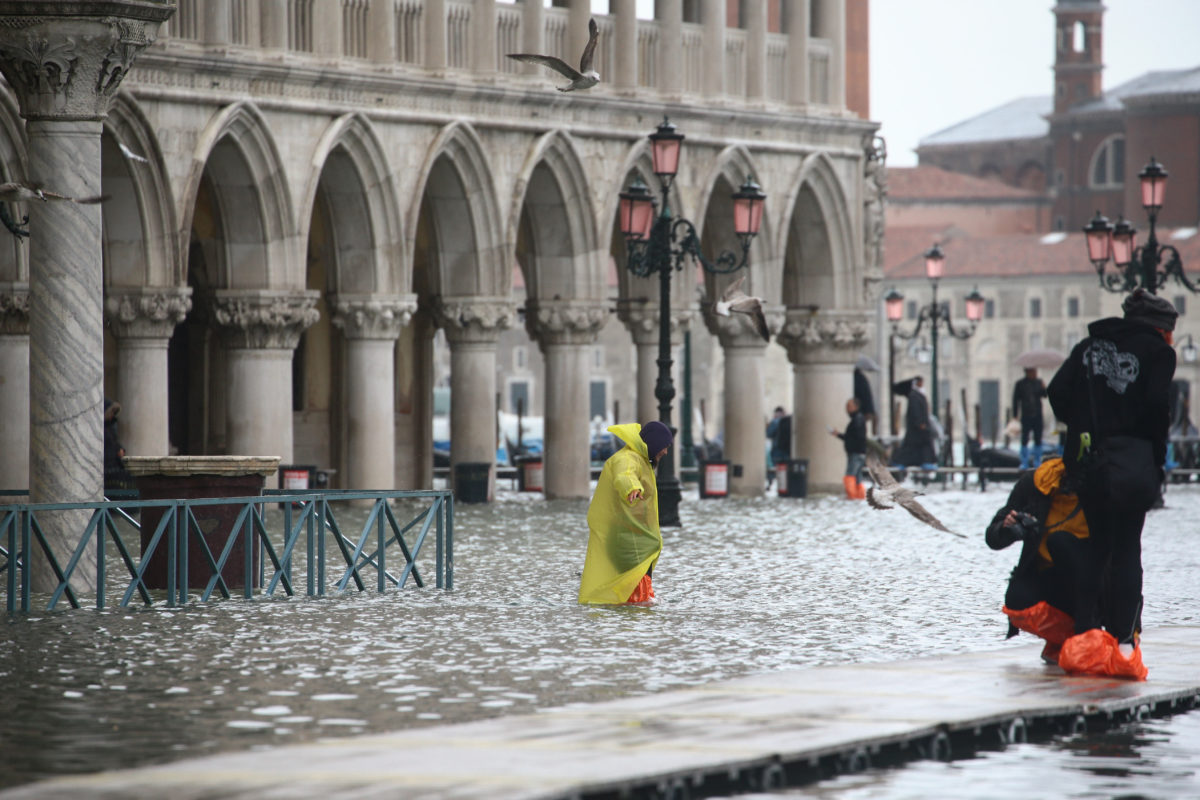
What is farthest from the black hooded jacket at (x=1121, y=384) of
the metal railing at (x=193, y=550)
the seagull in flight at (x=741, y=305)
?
the seagull in flight at (x=741, y=305)

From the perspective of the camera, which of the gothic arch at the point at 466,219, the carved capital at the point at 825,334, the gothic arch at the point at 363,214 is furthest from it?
the carved capital at the point at 825,334

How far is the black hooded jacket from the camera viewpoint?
10.5 metres

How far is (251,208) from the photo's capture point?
2512cm

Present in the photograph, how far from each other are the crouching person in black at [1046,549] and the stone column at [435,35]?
16670 millimetres

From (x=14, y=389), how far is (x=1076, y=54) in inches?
3905

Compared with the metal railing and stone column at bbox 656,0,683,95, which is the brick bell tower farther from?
the metal railing

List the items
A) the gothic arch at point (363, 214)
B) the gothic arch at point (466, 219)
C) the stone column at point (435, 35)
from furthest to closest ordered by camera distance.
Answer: the gothic arch at point (466, 219) < the stone column at point (435, 35) < the gothic arch at point (363, 214)

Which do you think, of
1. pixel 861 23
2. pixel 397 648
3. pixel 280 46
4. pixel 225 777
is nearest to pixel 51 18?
pixel 397 648

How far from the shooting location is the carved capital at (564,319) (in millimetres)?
28984

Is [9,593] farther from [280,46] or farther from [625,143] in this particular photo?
[625,143]

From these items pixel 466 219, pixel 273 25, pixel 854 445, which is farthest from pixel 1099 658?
pixel 854 445

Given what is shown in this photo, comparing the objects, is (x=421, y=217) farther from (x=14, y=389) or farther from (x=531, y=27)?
(x=14, y=389)

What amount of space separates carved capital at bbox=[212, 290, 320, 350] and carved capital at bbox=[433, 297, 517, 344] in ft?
9.19

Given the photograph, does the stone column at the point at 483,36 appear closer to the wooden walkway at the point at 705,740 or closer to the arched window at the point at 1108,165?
the wooden walkway at the point at 705,740
